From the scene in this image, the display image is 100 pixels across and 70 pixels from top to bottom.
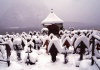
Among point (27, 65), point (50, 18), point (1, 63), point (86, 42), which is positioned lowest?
point (27, 65)

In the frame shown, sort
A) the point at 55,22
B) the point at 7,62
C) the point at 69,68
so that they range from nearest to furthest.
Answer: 1. the point at 7,62
2. the point at 69,68
3. the point at 55,22

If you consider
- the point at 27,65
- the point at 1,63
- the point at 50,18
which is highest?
the point at 50,18

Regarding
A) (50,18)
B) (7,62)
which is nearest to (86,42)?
(7,62)

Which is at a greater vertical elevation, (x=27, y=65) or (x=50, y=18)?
(x=50, y=18)

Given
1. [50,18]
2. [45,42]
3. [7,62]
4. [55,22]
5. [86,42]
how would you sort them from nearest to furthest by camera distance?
[7,62]
[86,42]
[45,42]
[55,22]
[50,18]

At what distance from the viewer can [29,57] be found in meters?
9.55

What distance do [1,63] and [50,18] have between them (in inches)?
727

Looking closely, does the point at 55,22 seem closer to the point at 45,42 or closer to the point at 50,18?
the point at 50,18

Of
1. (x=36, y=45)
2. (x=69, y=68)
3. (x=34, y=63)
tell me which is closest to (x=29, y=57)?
(x=34, y=63)

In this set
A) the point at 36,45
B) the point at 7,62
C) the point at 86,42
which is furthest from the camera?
the point at 36,45

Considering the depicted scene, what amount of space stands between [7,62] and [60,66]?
3.09 metres

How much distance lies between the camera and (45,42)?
11836 mm

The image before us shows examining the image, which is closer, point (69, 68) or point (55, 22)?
point (69, 68)

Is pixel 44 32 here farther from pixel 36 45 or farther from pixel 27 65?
pixel 27 65
